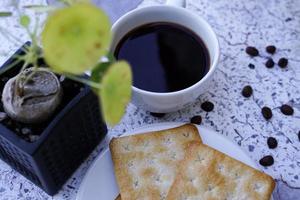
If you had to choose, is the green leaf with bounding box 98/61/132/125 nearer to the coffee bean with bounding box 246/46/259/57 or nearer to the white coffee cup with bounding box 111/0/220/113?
the white coffee cup with bounding box 111/0/220/113

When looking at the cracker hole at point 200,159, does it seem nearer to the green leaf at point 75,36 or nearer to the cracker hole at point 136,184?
the cracker hole at point 136,184

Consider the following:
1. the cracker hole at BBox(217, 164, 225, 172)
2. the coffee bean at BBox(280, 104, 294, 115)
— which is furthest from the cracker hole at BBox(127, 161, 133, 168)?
the coffee bean at BBox(280, 104, 294, 115)

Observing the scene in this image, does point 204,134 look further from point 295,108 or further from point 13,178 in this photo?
point 13,178

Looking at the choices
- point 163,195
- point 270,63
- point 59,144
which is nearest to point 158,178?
point 163,195

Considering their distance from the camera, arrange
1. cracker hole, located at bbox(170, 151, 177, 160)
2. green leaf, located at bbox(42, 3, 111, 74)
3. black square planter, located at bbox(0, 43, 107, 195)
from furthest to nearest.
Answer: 1. cracker hole, located at bbox(170, 151, 177, 160)
2. black square planter, located at bbox(0, 43, 107, 195)
3. green leaf, located at bbox(42, 3, 111, 74)

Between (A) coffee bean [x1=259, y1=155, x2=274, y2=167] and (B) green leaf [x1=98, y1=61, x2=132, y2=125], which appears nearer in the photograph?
(B) green leaf [x1=98, y1=61, x2=132, y2=125]

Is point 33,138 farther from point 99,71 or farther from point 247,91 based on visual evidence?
point 247,91

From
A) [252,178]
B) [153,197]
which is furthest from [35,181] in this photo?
[252,178]
